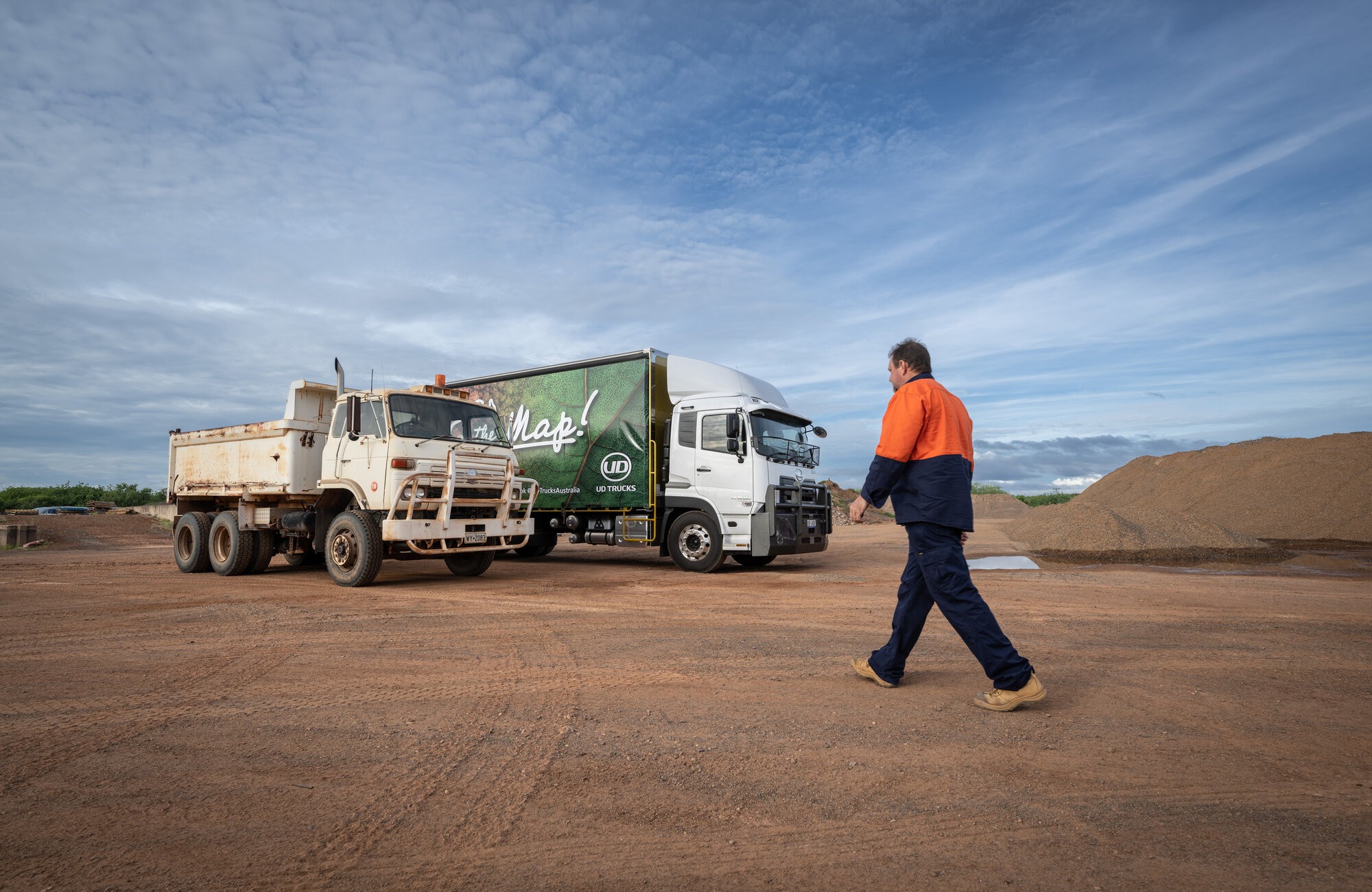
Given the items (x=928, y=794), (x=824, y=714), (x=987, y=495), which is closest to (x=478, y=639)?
(x=824, y=714)

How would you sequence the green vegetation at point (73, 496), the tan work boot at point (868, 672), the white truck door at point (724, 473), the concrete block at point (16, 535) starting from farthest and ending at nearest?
the green vegetation at point (73, 496), the concrete block at point (16, 535), the white truck door at point (724, 473), the tan work boot at point (868, 672)

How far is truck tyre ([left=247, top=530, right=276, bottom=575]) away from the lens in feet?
41.7

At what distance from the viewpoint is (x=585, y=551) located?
1936cm

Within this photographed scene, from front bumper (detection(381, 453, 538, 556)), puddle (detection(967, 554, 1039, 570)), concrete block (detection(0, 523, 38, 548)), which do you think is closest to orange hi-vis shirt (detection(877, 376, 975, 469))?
front bumper (detection(381, 453, 538, 556))

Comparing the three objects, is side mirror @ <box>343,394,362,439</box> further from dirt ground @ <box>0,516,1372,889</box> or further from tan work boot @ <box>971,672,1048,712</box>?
tan work boot @ <box>971,672,1048,712</box>

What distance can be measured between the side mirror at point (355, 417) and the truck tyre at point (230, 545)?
10.7 ft

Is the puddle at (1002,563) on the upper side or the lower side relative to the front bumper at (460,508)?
lower

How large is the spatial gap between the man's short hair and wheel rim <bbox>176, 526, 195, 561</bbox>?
Answer: 1342 cm

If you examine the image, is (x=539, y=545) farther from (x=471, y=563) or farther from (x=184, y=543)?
(x=184, y=543)

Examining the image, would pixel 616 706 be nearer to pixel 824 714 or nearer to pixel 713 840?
pixel 824 714

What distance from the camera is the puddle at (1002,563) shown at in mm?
13797

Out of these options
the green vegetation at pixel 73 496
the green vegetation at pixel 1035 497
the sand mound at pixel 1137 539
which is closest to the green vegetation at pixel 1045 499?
the green vegetation at pixel 1035 497

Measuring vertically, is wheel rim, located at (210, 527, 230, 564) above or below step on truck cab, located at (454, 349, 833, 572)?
below

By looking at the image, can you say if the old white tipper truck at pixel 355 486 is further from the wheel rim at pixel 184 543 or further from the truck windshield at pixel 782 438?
the truck windshield at pixel 782 438
